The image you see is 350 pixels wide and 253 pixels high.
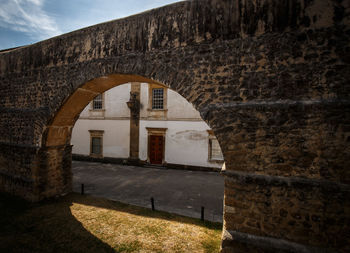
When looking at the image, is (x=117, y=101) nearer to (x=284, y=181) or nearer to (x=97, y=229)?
(x=97, y=229)

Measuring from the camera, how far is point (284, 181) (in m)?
3.13

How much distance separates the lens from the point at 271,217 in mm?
3217

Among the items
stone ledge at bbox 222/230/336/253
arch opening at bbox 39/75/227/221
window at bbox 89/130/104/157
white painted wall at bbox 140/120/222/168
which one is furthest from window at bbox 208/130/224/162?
window at bbox 89/130/104/157

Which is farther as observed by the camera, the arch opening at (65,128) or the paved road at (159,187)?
the paved road at (159,187)

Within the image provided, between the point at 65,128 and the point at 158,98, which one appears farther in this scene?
the point at 158,98

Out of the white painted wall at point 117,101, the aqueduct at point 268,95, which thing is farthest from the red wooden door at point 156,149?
the aqueduct at point 268,95

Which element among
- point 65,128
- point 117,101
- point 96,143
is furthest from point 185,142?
point 96,143

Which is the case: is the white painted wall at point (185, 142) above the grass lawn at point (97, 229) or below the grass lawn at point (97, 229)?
above

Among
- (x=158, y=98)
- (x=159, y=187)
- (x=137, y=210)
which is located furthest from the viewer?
(x=158, y=98)

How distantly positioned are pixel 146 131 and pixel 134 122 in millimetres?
1135

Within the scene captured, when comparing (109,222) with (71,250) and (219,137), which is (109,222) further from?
(219,137)

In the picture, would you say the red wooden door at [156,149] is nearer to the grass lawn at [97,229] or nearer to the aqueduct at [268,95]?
the grass lawn at [97,229]

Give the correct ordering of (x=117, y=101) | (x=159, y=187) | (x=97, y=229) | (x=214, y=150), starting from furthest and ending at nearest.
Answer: (x=117, y=101) → (x=214, y=150) → (x=159, y=187) → (x=97, y=229)

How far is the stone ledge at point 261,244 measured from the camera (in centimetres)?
302
